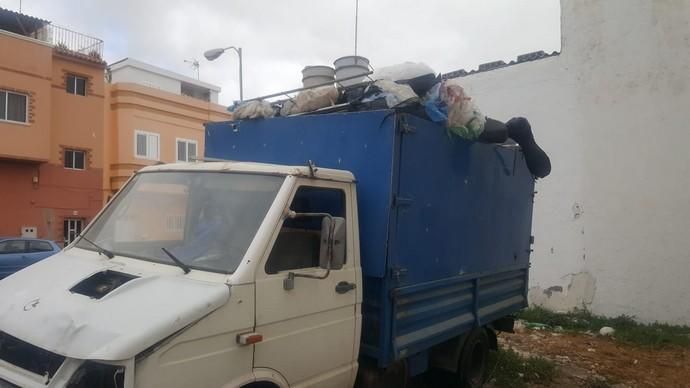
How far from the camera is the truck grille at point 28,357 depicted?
7.95ft

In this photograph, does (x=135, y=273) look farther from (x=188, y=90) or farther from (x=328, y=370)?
(x=188, y=90)

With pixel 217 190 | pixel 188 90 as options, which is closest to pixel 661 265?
pixel 217 190

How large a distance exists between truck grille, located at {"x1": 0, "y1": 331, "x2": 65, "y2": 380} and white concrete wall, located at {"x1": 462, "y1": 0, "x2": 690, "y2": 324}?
8814mm

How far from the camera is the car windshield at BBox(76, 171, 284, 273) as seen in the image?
117 inches

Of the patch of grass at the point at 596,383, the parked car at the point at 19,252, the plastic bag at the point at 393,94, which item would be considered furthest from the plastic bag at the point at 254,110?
the parked car at the point at 19,252

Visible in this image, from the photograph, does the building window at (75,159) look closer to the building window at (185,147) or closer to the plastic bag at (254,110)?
the building window at (185,147)

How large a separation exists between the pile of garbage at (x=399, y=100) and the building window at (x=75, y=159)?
16248 mm

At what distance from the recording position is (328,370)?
3295 mm

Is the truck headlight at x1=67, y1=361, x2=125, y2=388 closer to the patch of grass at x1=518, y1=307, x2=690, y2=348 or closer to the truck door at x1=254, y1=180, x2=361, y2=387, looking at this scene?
the truck door at x1=254, y1=180, x2=361, y2=387

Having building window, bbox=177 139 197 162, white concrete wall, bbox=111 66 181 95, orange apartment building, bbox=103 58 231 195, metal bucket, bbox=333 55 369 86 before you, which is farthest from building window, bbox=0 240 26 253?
white concrete wall, bbox=111 66 181 95

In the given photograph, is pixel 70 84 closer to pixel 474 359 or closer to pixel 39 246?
pixel 39 246

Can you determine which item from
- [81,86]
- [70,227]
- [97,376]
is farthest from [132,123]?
[97,376]

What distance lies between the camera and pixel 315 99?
13.8 feet

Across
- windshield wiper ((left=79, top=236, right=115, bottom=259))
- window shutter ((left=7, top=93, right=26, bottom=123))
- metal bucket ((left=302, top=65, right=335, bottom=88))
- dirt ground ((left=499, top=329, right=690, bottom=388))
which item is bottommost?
dirt ground ((left=499, top=329, right=690, bottom=388))
